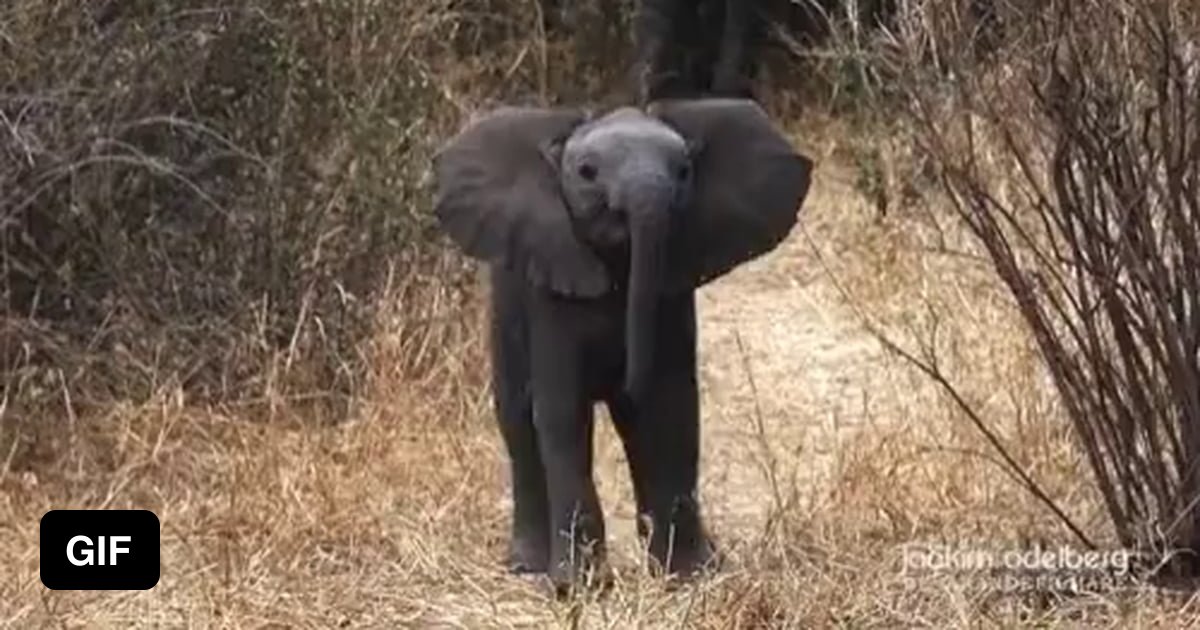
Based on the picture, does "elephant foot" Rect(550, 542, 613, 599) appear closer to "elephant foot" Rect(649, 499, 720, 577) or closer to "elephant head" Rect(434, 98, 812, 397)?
"elephant foot" Rect(649, 499, 720, 577)

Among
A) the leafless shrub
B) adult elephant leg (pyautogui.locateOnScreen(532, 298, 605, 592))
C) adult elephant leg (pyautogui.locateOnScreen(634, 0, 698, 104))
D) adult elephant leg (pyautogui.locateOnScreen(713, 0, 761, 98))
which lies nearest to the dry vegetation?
adult elephant leg (pyautogui.locateOnScreen(532, 298, 605, 592))

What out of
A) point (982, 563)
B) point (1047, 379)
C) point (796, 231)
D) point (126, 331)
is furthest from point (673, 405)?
point (796, 231)

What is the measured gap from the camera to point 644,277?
13.7 ft

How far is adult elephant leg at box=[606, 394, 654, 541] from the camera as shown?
179 inches

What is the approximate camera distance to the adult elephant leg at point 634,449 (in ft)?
14.9

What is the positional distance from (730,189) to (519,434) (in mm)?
637

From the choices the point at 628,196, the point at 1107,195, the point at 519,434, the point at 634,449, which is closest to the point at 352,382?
the point at 519,434

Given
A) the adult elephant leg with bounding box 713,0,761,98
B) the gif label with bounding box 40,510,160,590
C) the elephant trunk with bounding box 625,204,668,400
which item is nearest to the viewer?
the elephant trunk with bounding box 625,204,668,400

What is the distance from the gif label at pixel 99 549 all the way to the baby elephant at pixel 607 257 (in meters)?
0.79

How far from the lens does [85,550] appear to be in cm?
495

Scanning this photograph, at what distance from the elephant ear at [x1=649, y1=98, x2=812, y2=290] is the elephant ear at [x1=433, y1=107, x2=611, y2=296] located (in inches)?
6.5

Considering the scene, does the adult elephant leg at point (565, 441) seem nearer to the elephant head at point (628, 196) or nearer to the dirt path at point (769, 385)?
the elephant head at point (628, 196)

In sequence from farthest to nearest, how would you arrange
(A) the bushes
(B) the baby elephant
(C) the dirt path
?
1. (A) the bushes
2. (C) the dirt path
3. (B) the baby elephant

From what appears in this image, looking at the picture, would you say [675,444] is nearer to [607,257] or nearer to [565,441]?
[565,441]
